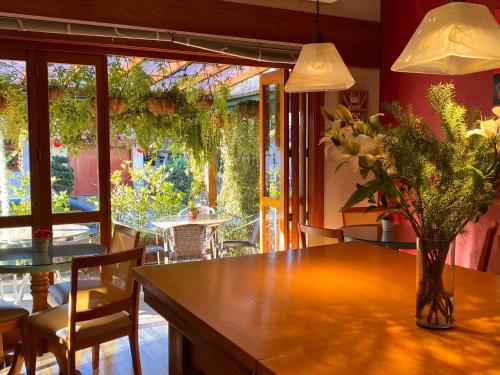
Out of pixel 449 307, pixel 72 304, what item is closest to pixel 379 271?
pixel 449 307

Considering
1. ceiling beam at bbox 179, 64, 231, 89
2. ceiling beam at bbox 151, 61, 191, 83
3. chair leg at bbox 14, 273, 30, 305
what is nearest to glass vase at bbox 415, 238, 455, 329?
chair leg at bbox 14, 273, 30, 305

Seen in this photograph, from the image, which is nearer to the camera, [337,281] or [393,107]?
[393,107]

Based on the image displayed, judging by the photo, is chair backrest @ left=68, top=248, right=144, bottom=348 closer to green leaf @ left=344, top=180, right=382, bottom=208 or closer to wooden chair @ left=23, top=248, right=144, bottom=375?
wooden chair @ left=23, top=248, right=144, bottom=375

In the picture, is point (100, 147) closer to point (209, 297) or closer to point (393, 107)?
point (209, 297)

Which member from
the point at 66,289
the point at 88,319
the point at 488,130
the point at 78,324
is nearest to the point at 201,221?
the point at 66,289

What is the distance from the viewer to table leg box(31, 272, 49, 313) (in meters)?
3.13

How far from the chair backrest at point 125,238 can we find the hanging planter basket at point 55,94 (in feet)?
3.63

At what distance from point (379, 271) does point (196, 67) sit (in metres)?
4.32

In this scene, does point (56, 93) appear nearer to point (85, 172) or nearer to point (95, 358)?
point (85, 172)

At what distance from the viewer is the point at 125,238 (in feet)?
10.6

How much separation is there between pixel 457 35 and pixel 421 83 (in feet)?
10.4

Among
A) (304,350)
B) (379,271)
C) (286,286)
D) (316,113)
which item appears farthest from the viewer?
(316,113)

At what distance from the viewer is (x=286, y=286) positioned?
1646mm

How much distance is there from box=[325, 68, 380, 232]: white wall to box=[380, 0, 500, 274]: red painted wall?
94 millimetres
